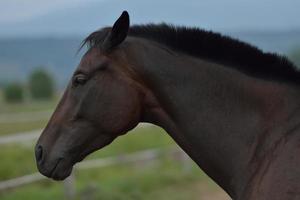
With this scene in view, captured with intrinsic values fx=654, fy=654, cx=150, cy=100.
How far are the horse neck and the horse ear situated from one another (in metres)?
0.18

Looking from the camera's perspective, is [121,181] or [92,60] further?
[121,181]

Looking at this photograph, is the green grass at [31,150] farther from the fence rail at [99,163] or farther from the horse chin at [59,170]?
the horse chin at [59,170]

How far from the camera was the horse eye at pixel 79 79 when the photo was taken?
12.6 ft

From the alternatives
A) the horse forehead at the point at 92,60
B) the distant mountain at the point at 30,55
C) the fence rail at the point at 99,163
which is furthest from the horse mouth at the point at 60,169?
the distant mountain at the point at 30,55

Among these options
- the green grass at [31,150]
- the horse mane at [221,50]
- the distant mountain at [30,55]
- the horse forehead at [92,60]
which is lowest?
the distant mountain at [30,55]

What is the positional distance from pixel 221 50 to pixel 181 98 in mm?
366

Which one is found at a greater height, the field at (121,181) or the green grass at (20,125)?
the field at (121,181)

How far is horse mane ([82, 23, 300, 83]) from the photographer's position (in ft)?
12.3

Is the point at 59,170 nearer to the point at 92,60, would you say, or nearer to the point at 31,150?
the point at 92,60

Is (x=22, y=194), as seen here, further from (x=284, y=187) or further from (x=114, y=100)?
(x=284, y=187)

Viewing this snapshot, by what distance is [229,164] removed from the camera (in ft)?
12.2

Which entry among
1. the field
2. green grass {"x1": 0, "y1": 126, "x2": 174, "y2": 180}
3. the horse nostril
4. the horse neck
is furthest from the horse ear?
green grass {"x1": 0, "y1": 126, "x2": 174, "y2": 180}

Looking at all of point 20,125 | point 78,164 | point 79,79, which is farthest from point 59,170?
point 20,125

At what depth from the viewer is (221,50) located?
3.82 metres
